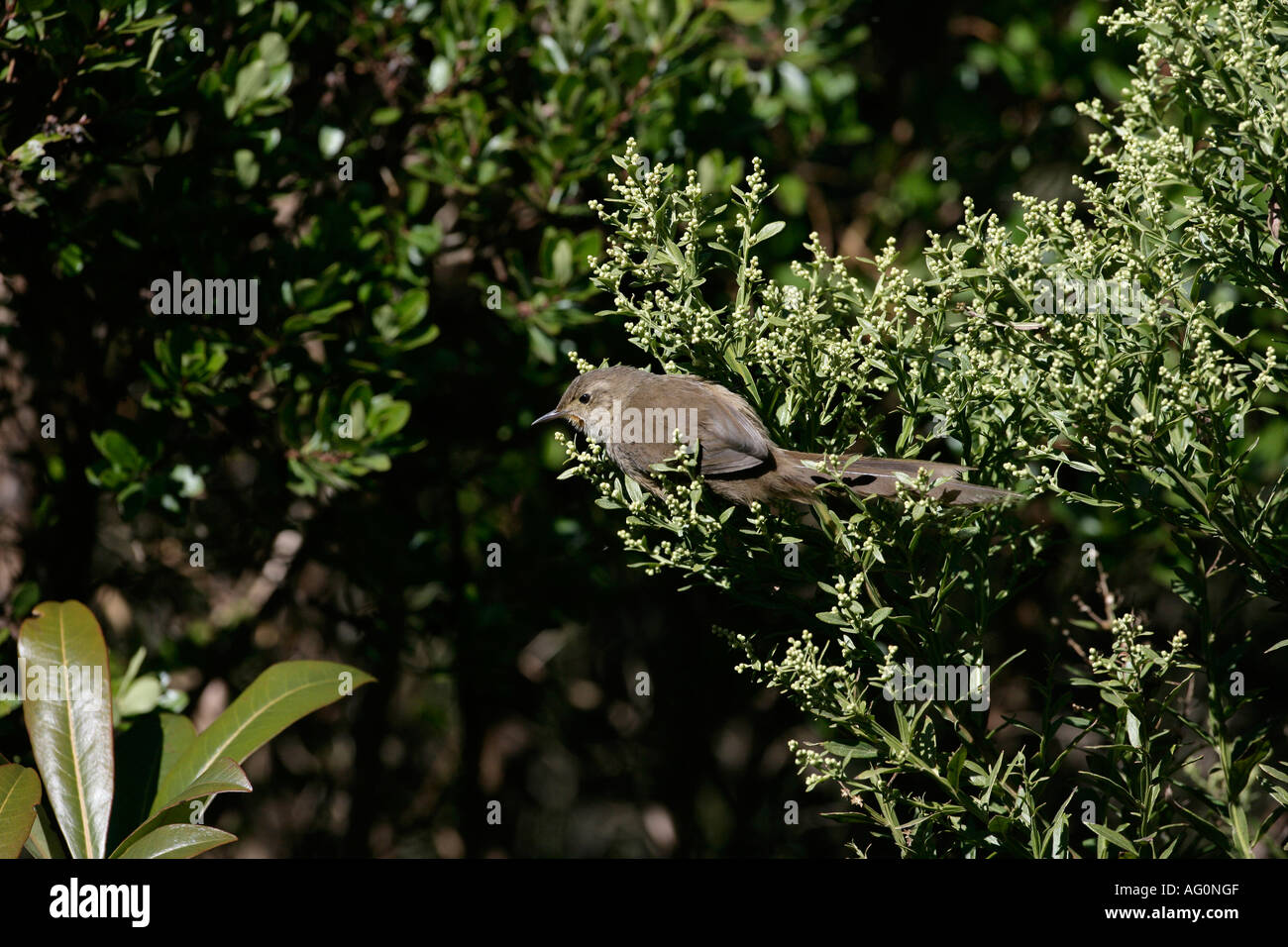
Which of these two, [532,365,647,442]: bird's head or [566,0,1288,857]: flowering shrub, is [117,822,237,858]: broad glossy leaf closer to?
[566,0,1288,857]: flowering shrub

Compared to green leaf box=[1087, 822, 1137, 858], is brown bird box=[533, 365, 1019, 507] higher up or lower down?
higher up

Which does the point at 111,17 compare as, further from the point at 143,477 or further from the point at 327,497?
the point at 327,497

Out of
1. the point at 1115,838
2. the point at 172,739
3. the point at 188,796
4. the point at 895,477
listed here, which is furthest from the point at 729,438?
the point at 172,739

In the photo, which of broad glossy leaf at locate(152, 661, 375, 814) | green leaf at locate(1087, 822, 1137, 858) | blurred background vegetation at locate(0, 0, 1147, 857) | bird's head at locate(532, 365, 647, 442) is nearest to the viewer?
green leaf at locate(1087, 822, 1137, 858)

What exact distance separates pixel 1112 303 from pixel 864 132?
223cm

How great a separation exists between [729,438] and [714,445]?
0.14 ft

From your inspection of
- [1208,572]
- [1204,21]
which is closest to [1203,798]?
[1208,572]

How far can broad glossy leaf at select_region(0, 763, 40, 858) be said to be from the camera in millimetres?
1982

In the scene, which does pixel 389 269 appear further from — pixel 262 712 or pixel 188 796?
pixel 188 796

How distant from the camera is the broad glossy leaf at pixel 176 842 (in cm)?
204

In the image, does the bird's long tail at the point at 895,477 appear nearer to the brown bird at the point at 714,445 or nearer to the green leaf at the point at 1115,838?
the brown bird at the point at 714,445

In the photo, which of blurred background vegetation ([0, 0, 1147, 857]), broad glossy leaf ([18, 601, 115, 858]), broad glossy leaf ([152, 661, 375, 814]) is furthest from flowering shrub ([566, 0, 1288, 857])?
broad glossy leaf ([18, 601, 115, 858])

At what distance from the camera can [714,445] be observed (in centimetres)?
235

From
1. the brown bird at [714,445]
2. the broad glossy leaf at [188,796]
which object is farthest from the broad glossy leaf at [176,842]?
the brown bird at [714,445]
